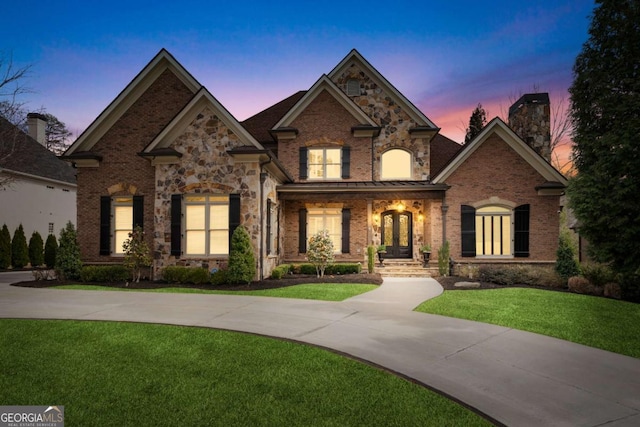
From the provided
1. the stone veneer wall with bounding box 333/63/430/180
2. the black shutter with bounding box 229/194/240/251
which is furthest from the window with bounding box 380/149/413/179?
the black shutter with bounding box 229/194/240/251

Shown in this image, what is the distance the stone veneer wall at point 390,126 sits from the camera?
1853 centimetres

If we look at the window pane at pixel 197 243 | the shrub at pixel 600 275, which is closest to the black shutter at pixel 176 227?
the window pane at pixel 197 243

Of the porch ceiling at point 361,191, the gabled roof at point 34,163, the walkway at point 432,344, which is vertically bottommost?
the walkway at point 432,344

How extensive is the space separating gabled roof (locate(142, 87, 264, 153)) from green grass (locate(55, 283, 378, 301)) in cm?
501

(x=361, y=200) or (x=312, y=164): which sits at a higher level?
(x=312, y=164)

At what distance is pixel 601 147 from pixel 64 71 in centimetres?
3053

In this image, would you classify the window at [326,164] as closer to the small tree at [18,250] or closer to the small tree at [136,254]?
the small tree at [136,254]

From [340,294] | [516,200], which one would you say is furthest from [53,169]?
[516,200]

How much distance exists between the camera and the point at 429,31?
2408 centimetres

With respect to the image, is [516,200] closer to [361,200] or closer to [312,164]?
[361,200]

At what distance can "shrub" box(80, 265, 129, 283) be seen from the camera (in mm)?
13781

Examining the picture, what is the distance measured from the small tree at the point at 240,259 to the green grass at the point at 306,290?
1234 millimetres

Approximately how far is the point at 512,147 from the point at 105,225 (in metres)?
17.6

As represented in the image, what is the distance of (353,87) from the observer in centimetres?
1900
